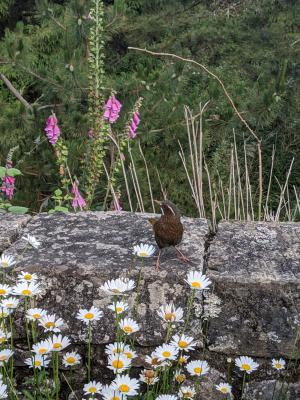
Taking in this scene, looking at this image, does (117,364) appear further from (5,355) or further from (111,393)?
(5,355)

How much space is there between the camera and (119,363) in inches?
54.7

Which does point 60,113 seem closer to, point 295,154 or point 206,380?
point 295,154

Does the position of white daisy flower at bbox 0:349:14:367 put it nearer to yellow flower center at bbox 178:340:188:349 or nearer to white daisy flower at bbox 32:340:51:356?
white daisy flower at bbox 32:340:51:356

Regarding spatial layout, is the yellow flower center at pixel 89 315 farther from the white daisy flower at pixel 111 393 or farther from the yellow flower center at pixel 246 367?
the yellow flower center at pixel 246 367

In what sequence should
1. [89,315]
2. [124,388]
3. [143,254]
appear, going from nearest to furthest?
1. [124,388]
2. [89,315]
3. [143,254]

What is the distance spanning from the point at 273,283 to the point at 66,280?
0.55 metres

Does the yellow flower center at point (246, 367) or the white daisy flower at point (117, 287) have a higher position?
the white daisy flower at point (117, 287)

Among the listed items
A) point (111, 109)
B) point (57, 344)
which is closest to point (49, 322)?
point (57, 344)

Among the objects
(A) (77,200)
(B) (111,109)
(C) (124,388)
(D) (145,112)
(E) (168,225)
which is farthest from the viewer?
(D) (145,112)

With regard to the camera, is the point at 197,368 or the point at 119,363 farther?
the point at 197,368

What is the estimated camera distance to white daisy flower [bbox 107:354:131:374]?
1.37 meters

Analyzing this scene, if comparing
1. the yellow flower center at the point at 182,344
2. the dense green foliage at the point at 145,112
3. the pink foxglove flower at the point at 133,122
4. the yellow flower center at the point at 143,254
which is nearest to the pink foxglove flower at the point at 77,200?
the pink foxglove flower at the point at 133,122

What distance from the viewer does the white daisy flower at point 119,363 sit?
1370 mm

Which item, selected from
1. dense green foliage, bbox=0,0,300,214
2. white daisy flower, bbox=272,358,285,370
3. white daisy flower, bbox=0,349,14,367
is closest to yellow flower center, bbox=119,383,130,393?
white daisy flower, bbox=0,349,14,367
